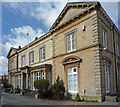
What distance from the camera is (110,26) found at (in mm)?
14820

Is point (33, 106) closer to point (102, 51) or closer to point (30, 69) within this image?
point (102, 51)

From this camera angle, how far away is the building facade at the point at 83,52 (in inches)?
451

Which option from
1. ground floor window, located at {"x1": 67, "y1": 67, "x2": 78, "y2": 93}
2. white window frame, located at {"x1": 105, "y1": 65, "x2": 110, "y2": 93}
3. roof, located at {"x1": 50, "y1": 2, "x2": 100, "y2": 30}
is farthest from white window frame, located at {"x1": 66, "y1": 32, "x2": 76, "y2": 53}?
white window frame, located at {"x1": 105, "y1": 65, "x2": 110, "y2": 93}

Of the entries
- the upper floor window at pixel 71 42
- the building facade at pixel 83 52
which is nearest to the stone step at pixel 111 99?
the building facade at pixel 83 52

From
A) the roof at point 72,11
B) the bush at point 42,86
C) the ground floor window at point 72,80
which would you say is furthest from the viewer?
the bush at point 42,86

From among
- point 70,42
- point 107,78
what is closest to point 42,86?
point 70,42

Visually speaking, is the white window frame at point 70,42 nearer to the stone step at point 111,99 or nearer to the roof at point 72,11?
the roof at point 72,11

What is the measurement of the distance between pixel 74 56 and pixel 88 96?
3844mm

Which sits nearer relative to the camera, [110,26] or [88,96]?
[88,96]

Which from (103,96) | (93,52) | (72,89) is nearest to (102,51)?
(93,52)

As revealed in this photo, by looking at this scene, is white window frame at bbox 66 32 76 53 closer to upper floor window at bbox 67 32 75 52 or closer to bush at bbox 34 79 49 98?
upper floor window at bbox 67 32 75 52

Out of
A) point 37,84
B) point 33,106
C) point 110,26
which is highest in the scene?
point 110,26

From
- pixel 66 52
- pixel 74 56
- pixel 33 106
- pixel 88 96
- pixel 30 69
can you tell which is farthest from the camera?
pixel 30 69

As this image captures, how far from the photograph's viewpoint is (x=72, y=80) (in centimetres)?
1345
